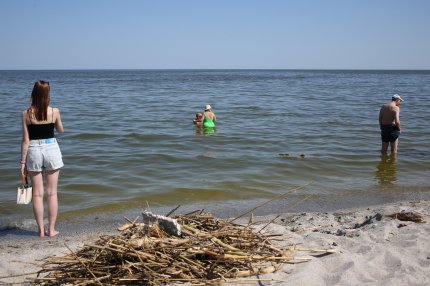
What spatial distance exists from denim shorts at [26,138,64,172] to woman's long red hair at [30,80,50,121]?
0.97ft

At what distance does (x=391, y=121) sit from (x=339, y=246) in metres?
7.20

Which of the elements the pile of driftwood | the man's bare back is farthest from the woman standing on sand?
the man's bare back

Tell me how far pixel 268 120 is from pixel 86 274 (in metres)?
13.8

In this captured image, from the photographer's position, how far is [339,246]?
437cm

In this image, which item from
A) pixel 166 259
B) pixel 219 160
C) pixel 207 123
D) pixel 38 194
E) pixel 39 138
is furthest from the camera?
pixel 207 123

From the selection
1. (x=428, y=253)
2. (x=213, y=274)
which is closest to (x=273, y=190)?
(x=428, y=253)

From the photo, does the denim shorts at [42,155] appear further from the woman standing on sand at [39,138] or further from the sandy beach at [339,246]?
the sandy beach at [339,246]

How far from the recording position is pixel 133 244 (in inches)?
137

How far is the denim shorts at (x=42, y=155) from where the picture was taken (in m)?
5.07

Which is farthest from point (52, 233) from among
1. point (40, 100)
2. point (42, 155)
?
point (40, 100)

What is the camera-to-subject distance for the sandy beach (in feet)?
12.0

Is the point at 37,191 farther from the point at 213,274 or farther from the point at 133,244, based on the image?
the point at 213,274

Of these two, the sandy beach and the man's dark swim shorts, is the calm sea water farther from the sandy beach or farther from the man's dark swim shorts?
the sandy beach

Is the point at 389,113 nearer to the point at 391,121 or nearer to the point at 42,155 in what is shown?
the point at 391,121
